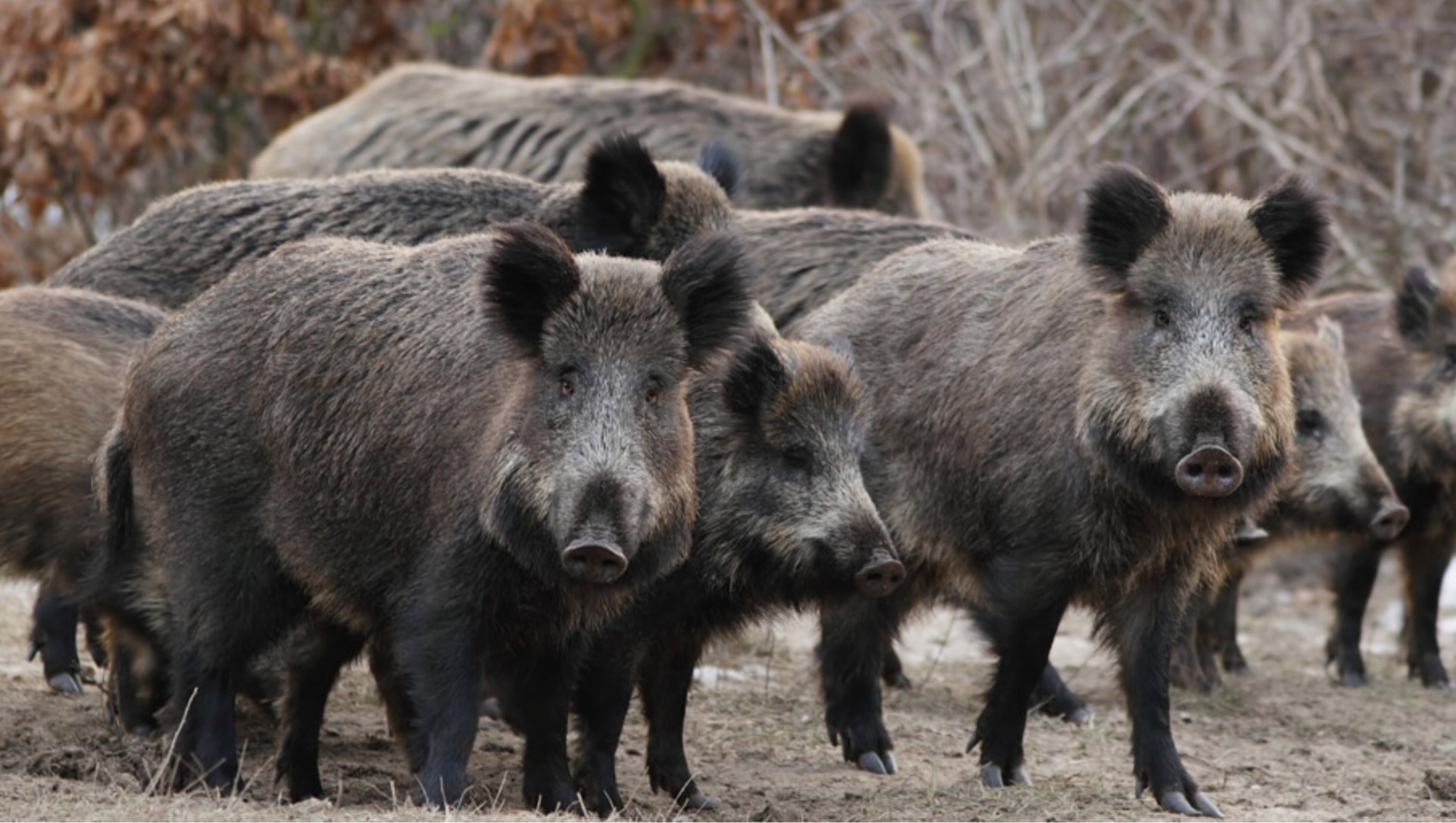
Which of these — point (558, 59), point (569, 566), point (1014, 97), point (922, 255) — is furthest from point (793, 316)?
point (558, 59)

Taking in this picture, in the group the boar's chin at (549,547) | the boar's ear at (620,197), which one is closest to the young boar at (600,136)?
the boar's ear at (620,197)

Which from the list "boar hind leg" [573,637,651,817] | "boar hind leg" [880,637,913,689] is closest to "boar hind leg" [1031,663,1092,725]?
"boar hind leg" [880,637,913,689]

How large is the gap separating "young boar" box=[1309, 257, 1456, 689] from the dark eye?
31.2 inches

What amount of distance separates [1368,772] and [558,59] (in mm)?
7579

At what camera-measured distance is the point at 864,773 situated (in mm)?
6844

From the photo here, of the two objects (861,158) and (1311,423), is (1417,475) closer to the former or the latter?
(1311,423)

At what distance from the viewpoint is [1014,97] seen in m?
12.3

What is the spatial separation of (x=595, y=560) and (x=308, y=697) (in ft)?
4.81

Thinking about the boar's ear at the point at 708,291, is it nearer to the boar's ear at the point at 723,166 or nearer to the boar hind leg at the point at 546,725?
the boar hind leg at the point at 546,725

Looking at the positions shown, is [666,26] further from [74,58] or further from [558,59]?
[74,58]

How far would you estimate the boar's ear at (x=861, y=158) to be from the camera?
991cm

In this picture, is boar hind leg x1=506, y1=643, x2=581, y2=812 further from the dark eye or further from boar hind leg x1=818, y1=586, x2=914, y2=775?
the dark eye

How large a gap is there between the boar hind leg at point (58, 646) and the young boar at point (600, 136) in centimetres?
342

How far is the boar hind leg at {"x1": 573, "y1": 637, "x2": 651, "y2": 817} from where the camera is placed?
5984 mm
